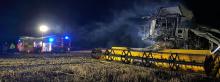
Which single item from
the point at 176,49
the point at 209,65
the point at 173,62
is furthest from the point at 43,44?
the point at 209,65

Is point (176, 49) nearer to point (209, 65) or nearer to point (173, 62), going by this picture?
point (173, 62)

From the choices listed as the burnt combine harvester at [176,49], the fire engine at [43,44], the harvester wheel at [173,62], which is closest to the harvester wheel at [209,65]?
the burnt combine harvester at [176,49]

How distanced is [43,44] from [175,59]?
2769 centimetres

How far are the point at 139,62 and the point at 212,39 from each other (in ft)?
23.7

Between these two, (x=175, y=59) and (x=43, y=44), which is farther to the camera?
(x=43, y=44)

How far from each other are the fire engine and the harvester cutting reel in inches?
764

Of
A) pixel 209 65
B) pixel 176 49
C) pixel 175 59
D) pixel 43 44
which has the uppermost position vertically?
pixel 43 44

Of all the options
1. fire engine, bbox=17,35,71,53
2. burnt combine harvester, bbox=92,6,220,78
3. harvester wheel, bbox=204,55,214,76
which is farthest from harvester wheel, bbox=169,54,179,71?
fire engine, bbox=17,35,71,53

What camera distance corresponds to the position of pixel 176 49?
1850cm

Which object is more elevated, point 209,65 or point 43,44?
point 43,44

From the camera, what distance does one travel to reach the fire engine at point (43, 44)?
39875 mm

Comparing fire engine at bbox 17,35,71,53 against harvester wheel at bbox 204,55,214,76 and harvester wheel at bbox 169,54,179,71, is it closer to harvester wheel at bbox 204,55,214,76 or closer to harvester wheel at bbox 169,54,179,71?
harvester wheel at bbox 169,54,179,71

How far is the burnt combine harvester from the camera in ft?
48.6

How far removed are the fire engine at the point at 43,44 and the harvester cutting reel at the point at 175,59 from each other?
19.4 meters
